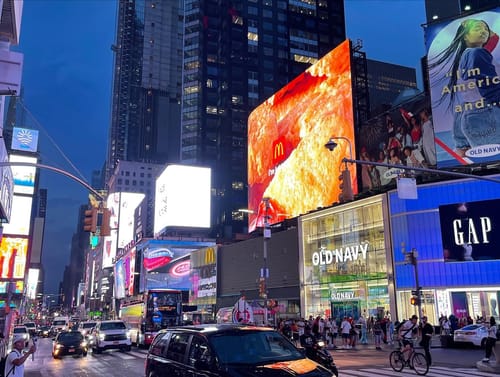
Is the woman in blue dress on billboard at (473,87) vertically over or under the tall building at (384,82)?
under

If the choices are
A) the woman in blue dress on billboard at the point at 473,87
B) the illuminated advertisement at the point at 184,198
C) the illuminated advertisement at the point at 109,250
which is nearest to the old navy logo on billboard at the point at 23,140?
the illuminated advertisement at the point at 184,198

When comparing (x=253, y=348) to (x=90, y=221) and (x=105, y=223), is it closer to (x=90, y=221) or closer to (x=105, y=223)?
(x=105, y=223)

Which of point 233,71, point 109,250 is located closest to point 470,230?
point 233,71

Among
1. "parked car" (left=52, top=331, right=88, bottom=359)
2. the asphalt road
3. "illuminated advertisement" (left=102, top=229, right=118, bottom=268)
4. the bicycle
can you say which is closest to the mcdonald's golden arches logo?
"parked car" (left=52, top=331, right=88, bottom=359)

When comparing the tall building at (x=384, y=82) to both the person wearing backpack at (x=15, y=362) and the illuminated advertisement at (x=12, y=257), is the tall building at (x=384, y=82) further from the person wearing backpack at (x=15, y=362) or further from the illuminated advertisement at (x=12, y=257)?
the person wearing backpack at (x=15, y=362)

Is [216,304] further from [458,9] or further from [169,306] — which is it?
[458,9]

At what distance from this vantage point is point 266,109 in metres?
67.7

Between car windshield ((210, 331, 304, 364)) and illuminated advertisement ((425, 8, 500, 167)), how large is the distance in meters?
36.5

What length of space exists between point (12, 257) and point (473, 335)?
175 feet

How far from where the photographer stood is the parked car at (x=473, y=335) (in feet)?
86.8

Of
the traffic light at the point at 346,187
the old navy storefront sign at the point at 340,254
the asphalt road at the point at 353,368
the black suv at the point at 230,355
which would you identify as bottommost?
the asphalt road at the point at 353,368

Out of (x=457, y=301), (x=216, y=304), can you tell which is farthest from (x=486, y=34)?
(x=216, y=304)

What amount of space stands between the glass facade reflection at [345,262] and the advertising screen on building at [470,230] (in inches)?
215

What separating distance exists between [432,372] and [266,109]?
177 ft
